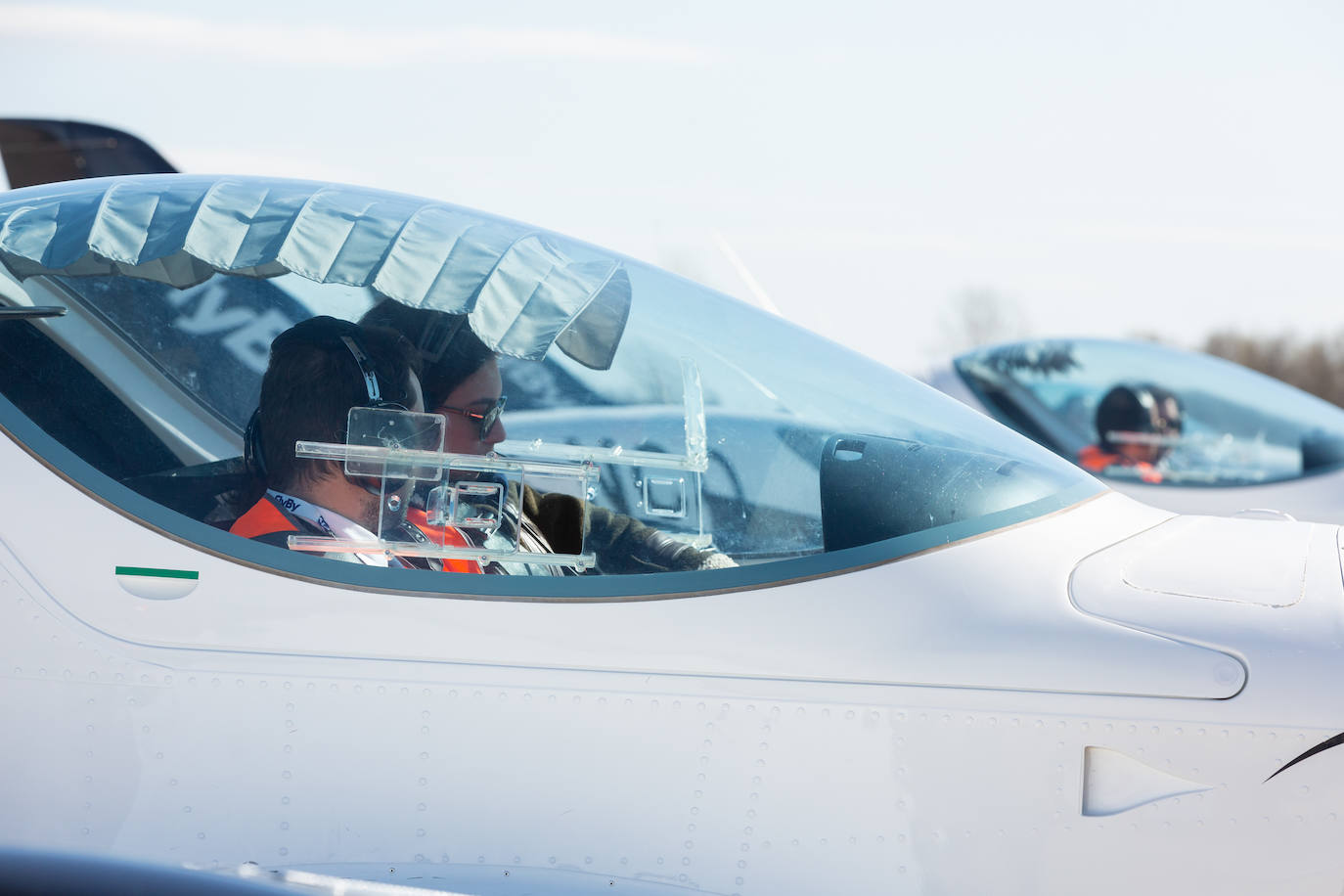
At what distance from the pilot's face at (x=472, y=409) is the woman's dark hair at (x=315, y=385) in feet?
0.28

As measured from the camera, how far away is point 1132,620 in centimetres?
166

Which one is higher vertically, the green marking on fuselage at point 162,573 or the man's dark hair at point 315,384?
the man's dark hair at point 315,384

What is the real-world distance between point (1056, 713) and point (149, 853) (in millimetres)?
1402

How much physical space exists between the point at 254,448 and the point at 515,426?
1.54 feet

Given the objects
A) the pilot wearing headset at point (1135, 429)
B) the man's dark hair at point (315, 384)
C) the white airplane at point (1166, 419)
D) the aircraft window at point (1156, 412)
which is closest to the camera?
the man's dark hair at point (315, 384)

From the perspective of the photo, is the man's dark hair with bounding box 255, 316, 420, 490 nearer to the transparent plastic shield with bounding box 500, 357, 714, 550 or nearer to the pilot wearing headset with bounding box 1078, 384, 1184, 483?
the transparent plastic shield with bounding box 500, 357, 714, 550

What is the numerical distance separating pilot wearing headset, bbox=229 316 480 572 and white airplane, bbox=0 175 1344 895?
0.10 feet

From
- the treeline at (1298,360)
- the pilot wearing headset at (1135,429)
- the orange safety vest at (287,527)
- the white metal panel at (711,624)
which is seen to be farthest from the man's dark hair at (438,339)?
the treeline at (1298,360)

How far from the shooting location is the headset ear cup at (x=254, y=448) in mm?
1918

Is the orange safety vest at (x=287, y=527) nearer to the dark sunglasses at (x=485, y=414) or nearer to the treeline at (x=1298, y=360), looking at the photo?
the dark sunglasses at (x=485, y=414)

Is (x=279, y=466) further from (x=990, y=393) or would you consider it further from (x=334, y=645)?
(x=990, y=393)

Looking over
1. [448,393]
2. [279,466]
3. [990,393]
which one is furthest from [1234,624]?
[990,393]

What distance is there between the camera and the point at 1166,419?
654 cm

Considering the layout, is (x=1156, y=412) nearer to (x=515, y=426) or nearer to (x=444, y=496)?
(x=515, y=426)
